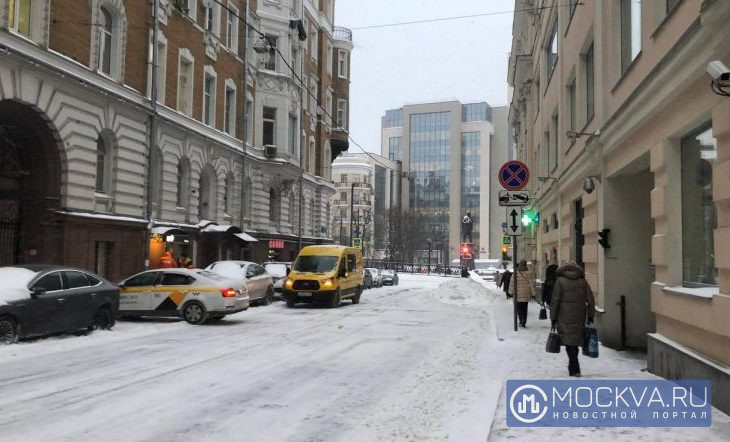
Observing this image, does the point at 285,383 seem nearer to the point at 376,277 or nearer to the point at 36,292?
the point at 36,292

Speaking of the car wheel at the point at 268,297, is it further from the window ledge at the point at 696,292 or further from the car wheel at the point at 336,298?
the window ledge at the point at 696,292

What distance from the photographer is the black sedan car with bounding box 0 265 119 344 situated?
11328mm

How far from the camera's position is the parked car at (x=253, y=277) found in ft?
69.6

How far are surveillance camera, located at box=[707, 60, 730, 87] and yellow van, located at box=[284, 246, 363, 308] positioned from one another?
53.3 feet

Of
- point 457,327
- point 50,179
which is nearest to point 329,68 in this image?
point 50,179

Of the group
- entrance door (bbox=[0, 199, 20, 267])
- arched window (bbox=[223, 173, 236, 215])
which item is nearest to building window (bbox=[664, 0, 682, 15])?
entrance door (bbox=[0, 199, 20, 267])

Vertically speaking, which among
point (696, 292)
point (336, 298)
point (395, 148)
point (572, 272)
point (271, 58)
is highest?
point (395, 148)

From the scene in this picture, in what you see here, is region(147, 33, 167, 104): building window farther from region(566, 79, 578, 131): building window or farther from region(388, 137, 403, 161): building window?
region(388, 137, 403, 161): building window

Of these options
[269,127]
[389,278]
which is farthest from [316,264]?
[389,278]

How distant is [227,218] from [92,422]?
984 inches

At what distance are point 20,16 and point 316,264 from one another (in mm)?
11466

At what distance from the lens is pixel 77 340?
487 inches

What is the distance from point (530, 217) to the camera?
2611cm

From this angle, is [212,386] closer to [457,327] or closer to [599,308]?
[599,308]
